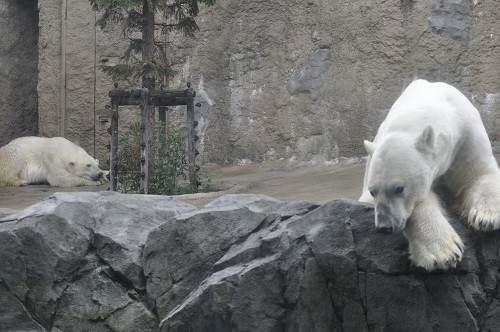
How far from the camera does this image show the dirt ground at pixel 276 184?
8.02 m

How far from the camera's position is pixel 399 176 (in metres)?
3.71

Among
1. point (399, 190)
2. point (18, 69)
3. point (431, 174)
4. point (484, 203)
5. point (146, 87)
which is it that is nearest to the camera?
point (399, 190)

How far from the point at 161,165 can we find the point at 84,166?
8.77 feet

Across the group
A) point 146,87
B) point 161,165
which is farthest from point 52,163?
point 161,165

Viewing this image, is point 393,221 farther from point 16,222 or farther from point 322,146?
point 322,146

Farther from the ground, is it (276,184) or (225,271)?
(225,271)

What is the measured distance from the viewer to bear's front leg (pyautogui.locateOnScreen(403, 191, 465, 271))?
375 centimetres

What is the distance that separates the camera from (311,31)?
10.7m

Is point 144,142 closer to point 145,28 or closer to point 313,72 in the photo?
point 145,28

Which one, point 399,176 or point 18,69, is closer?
point 399,176

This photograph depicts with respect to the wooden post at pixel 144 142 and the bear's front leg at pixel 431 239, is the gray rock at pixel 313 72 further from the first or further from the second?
the bear's front leg at pixel 431 239

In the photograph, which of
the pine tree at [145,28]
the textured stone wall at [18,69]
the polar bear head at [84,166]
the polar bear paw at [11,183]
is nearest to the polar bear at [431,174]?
the pine tree at [145,28]

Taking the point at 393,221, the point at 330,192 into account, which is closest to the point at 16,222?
the point at 393,221

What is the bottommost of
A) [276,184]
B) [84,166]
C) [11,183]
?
[11,183]
